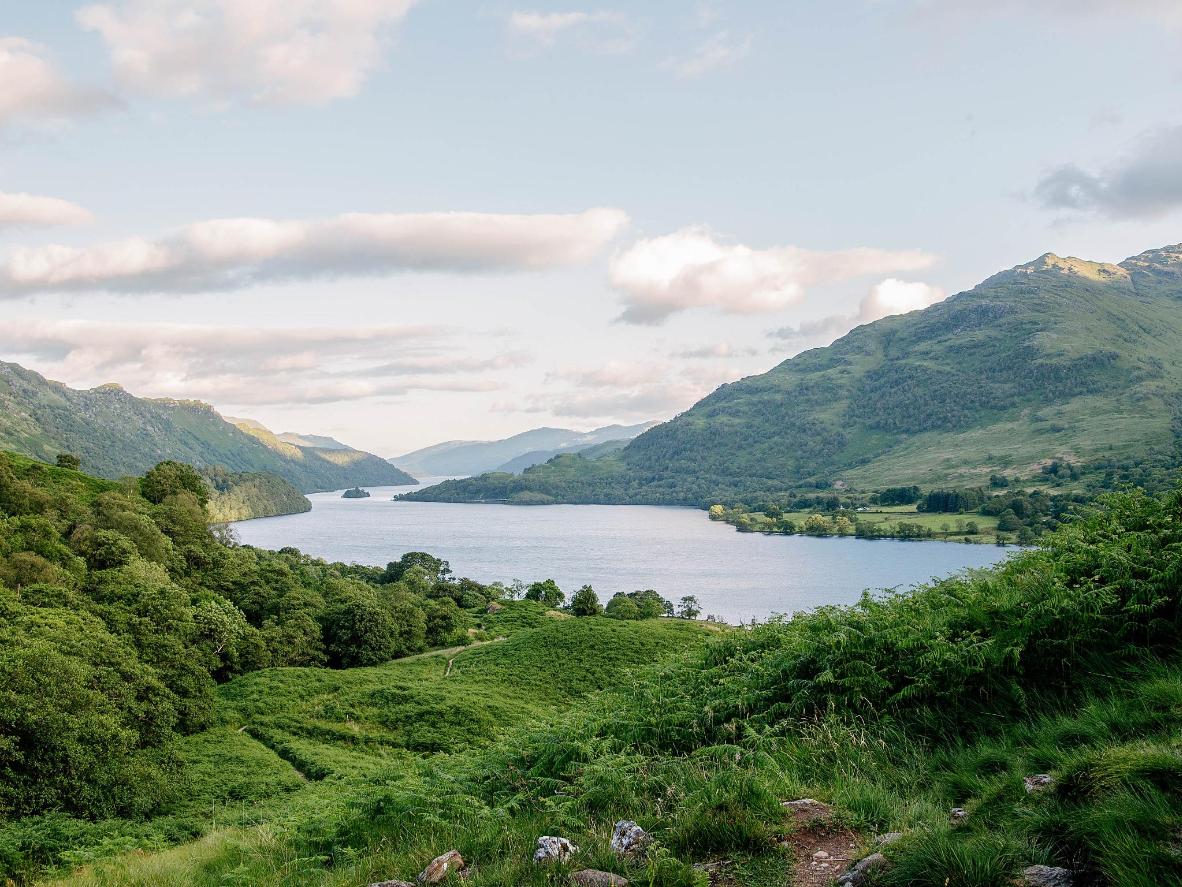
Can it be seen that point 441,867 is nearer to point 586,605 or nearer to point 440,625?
point 440,625

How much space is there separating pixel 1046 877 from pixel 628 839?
3531 mm

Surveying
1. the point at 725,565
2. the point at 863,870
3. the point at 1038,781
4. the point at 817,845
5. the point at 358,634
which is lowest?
the point at 725,565

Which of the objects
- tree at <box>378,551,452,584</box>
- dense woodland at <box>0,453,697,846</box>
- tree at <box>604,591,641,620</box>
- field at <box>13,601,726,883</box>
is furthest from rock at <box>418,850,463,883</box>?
tree at <box>378,551,452,584</box>

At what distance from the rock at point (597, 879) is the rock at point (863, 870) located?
1.81 metres

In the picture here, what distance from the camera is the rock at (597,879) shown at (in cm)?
624

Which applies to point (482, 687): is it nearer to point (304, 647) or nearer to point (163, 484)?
point (304, 647)

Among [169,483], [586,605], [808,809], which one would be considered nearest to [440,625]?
[586,605]

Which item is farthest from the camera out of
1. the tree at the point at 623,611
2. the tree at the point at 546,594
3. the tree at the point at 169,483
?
the tree at the point at 546,594

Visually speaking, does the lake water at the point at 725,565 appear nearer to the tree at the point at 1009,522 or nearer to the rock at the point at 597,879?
the tree at the point at 1009,522

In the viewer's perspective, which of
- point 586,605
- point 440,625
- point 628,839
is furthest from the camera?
point 586,605

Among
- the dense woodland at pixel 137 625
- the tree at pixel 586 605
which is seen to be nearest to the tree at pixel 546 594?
the dense woodland at pixel 137 625

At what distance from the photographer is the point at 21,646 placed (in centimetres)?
2925

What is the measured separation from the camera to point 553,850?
710 cm

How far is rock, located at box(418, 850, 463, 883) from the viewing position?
7.43 meters
